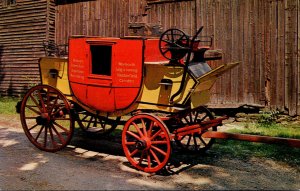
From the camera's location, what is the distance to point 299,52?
965 cm

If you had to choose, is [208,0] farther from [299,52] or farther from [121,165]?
[121,165]

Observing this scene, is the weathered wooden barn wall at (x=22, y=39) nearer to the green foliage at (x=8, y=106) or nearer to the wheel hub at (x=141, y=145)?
the green foliage at (x=8, y=106)

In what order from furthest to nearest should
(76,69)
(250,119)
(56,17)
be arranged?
(56,17) < (250,119) < (76,69)

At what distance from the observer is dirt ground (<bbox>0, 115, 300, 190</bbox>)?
16.4 ft

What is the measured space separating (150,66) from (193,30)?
240 inches

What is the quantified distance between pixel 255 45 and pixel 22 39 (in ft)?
36.2

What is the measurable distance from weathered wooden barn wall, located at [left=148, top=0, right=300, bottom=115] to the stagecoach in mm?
4111

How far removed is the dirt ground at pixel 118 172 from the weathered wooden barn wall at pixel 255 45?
4.00 meters

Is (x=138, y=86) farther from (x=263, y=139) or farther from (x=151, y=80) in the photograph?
(x=263, y=139)

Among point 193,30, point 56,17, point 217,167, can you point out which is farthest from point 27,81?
point 217,167

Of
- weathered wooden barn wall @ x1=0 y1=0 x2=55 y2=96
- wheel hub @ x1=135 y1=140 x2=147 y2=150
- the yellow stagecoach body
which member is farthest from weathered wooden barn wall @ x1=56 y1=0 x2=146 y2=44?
wheel hub @ x1=135 y1=140 x2=147 y2=150

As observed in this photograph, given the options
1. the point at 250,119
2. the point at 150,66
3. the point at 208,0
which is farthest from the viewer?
the point at 208,0

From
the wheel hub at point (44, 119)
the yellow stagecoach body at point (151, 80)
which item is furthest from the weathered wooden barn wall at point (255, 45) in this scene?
the wheel hub at point (44, 119)

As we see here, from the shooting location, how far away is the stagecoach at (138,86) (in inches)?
219
